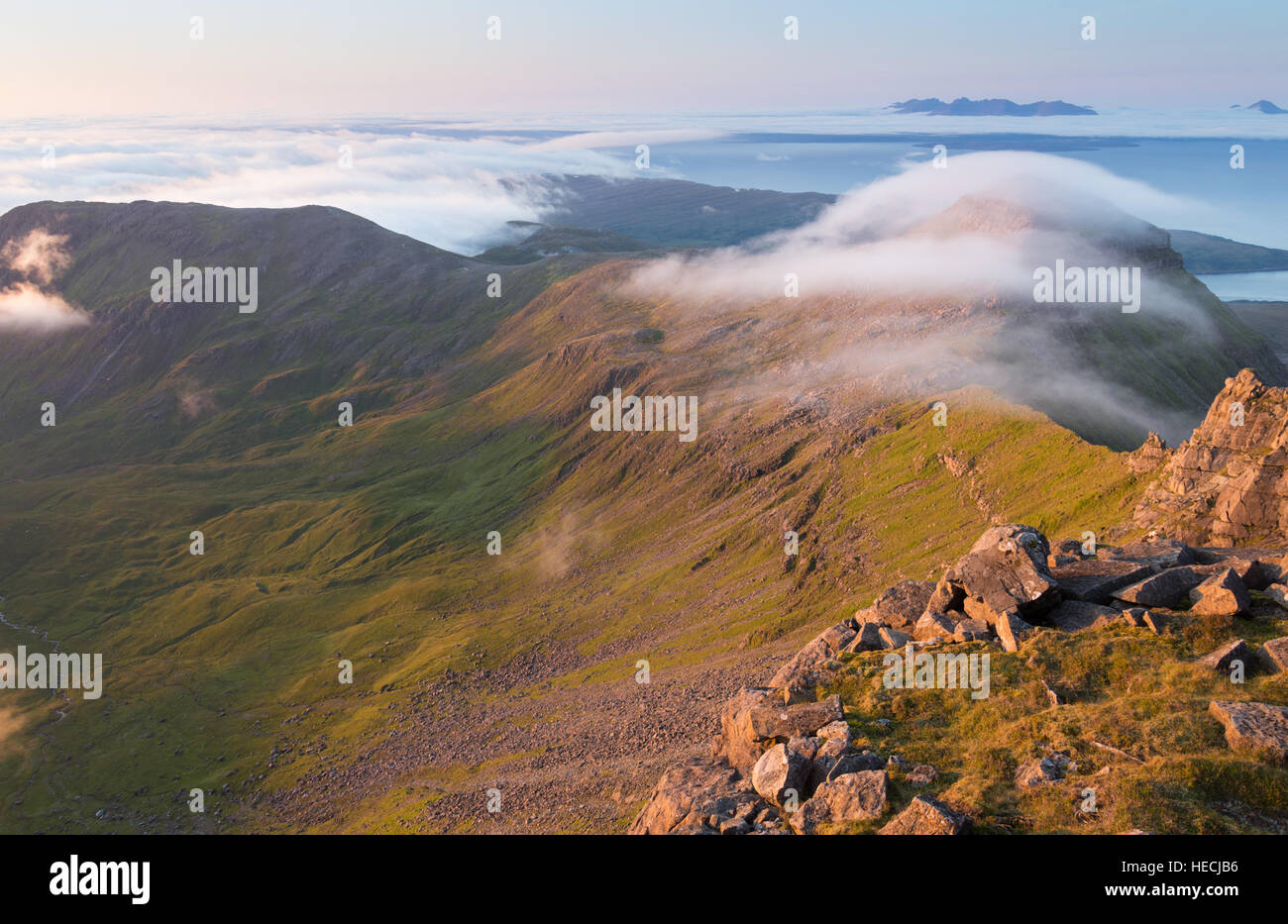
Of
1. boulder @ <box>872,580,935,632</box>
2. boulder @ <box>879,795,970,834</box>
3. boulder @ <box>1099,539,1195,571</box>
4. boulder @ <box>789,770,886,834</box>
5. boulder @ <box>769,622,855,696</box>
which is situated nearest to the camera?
boulder @ <box>879,795,970,834</box>

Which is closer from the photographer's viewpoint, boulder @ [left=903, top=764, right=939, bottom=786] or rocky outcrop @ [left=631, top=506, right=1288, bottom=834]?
rocky outcrop @ [left=631, top=506, right=1288, bottom=834]

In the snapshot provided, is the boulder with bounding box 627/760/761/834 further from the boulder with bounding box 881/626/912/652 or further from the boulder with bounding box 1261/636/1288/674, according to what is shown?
the boulder with bounding box 1261/636/1288/674

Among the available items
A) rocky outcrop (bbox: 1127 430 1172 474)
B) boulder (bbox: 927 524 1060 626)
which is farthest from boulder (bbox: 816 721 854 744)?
rocky outcrop (bbox: 1127 430 1172 474)

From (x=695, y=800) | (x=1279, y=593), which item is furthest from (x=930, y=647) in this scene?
(x=1279, y=593)

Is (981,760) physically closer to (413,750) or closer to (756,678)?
(756,678)

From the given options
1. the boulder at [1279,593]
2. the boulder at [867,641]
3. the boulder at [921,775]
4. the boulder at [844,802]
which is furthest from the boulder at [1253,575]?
the boulder at [844,802]
